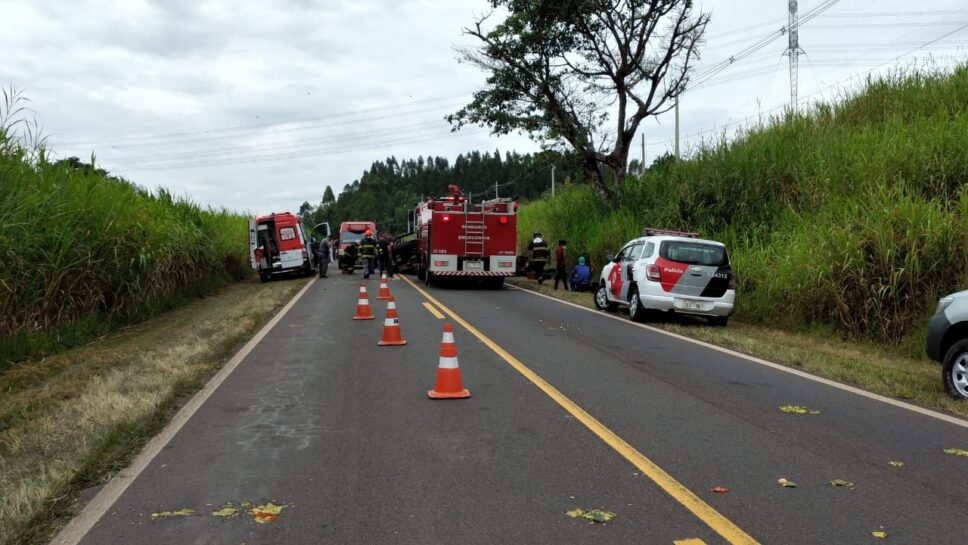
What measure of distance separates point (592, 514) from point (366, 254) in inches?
919

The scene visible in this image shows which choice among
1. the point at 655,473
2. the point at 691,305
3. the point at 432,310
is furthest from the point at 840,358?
the point at 432,310

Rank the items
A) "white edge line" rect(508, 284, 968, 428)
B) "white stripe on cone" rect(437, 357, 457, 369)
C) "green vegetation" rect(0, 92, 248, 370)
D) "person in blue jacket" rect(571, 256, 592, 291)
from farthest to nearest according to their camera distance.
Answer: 1. "person in blue jacket" rect(571, 256, 592, 291)
2. "green vegetation" rect(0, 92, 248, 370)
3. "white stripe on cone" rect(437, 357, 457, 369)
4. "white edge line" rect(508, 284, 968, 428)

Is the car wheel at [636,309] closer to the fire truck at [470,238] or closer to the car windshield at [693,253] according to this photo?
the car windshield at [693,253]

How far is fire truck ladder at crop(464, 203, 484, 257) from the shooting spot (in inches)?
886

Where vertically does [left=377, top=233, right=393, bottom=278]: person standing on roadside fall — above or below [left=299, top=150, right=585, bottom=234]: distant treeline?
below

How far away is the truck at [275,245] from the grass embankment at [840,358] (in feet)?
56.5

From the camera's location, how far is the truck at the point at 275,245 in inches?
1065

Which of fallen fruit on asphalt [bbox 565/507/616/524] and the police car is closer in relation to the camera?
fallen fruit on asphalt [bbox 565/507/616/524]

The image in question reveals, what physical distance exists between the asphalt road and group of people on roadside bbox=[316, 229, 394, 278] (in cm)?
1786

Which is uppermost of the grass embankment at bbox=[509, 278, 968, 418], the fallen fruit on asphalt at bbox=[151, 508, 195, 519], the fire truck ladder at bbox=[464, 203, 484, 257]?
the fire truck ladder at bbox=[464, 203, 484, 257]

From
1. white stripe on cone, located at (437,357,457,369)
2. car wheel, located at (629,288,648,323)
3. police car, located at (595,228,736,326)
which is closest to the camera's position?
white stripe on cone, located at (437,357,457,369)

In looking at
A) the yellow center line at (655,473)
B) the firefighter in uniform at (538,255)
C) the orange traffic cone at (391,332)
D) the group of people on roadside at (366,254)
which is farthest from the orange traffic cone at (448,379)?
the group of people on roadside at (366,254)

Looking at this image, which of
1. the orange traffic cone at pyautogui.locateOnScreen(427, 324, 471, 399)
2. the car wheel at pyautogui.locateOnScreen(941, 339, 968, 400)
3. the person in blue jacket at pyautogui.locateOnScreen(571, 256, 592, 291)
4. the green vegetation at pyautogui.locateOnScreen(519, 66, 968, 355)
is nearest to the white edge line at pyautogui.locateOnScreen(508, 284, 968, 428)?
the car wheel at pyautogui.locateOnScreen(941, 339, 968, 400)

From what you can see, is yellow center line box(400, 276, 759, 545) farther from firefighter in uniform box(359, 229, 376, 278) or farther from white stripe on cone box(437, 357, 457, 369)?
firefighter in uniform box(359, 229, 376, 278)
